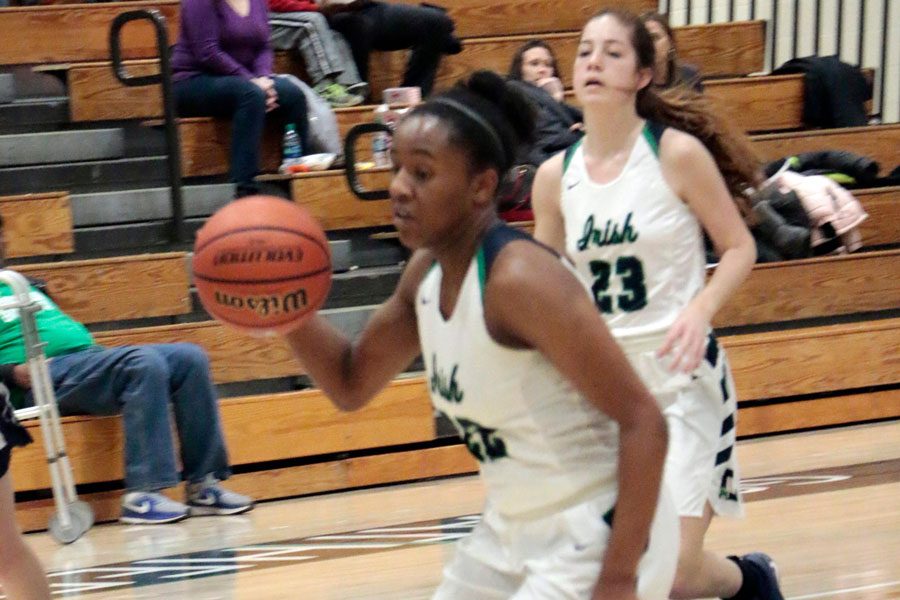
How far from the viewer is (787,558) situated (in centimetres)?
424

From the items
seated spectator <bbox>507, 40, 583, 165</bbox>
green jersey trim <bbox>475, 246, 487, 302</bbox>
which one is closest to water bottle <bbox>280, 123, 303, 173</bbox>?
seated spectator <bbox>507, 40, 583, 165</bbox>

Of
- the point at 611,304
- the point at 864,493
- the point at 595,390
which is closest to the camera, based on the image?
the point at 595,390

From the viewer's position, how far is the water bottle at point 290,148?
6469mm

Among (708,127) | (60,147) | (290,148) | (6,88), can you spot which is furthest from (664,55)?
(6,88)

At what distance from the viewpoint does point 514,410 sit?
1979 millimetres

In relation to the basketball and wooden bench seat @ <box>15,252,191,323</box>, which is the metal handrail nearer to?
wooden bench seat @ <box>15,252,191,323</box>

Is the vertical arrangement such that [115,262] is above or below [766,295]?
above

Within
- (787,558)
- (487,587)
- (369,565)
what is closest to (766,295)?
(787,558)

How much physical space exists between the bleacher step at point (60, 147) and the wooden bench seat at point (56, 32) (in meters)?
0.47

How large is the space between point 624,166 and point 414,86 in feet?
13.9

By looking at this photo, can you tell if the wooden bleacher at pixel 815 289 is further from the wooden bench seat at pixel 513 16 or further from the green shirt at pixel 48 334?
the green shirt at pixel 48 334

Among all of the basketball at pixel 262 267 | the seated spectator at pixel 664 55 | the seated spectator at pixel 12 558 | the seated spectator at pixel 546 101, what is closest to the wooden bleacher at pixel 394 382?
the seated spectator at pixel 546 101

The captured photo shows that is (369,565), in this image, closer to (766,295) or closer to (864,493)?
(864,493)

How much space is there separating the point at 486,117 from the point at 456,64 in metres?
5.68
